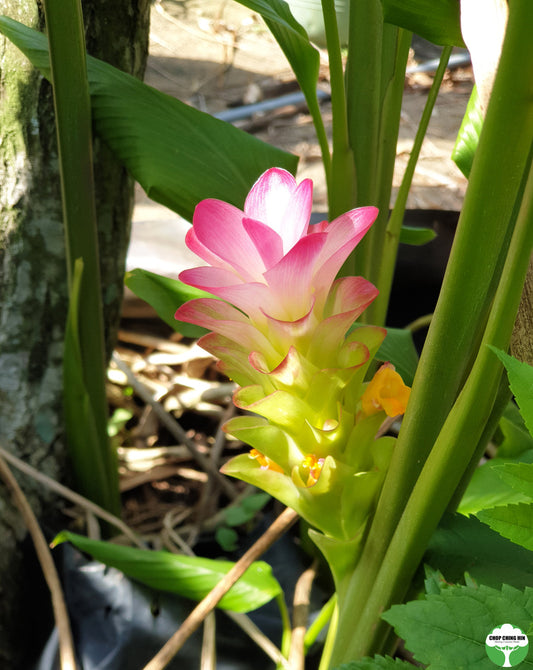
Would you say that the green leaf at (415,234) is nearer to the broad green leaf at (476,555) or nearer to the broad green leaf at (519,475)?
the broad green leaf at (476,555)

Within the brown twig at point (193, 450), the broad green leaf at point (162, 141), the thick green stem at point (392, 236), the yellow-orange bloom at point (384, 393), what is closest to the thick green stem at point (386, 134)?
the thick green stem at point (392, 236)

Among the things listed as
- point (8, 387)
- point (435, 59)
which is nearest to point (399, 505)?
point (8, 387)

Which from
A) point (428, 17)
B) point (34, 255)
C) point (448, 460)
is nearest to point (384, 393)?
point (448, 460)

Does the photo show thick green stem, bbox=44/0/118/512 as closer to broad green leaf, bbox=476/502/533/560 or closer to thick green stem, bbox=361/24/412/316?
thick green stem, bbox=361/24/412/316

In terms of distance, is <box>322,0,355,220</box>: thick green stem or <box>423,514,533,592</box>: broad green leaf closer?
<box>423,514,533,592</box>: broad green leaf

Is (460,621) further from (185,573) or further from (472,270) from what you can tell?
(185,573)

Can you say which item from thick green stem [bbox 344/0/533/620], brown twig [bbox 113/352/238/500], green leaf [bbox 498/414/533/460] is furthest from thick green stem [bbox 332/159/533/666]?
brown twig [bbox 113/352/238/500]
